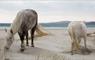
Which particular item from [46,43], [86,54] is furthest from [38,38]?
[86,54]

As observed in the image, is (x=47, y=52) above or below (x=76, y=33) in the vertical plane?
below

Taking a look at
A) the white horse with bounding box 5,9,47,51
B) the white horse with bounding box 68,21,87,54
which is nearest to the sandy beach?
the white horse with bounding box 68,21,87,54

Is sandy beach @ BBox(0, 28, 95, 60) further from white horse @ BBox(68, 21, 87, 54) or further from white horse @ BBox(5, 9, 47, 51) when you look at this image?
white horse @ BBox(5, 9, 47, 51)

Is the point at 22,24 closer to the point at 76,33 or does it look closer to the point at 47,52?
the point at 47,52

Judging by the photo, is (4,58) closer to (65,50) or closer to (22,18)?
(22,18)

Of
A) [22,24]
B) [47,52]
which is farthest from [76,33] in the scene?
[22,24]

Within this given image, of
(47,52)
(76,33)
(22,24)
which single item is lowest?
(47,52)

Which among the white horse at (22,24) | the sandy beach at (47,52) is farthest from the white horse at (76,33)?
the white horse at (22,24)

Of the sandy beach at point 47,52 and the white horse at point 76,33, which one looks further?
the white horse at point 76,33

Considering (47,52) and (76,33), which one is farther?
(76,33)

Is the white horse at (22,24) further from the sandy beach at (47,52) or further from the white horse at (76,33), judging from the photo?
Answer: the white horse at (76,33)

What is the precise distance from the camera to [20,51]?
1600 centimetres

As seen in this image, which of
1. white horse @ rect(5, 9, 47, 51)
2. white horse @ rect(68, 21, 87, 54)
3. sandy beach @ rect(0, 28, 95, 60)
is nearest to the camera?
sandy beach @ rect(0, 28, 95, 60)

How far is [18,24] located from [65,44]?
14.4 ft
